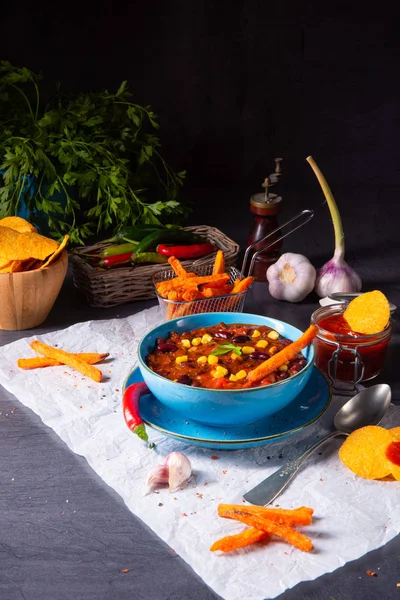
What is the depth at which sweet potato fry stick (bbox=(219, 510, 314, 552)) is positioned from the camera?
1.78 metres

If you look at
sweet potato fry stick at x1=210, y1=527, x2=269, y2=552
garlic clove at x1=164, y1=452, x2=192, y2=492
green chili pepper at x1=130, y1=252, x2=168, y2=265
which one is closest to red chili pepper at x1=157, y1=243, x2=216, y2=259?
green chili pepper at x1=130, y1=252, x2=168, y2=265

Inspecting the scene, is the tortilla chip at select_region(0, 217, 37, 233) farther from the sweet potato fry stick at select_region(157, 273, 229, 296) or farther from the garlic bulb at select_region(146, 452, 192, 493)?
the garlic bulb at select_region(146, 452, 192, 493)

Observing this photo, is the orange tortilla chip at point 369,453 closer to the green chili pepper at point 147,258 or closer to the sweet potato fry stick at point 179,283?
the sweet potato fry stick at point 179,283

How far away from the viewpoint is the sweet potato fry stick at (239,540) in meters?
1.78

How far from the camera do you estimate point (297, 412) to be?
2.20m

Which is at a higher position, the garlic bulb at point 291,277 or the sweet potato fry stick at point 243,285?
the sweet potato fry stick at point 243,285

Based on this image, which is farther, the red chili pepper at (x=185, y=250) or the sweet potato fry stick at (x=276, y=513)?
the red chili pepper at (x=185, y=250)

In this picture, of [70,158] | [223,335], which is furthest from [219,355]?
[70,158]

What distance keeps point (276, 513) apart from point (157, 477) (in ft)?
1.02

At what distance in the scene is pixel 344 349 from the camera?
2443 mm

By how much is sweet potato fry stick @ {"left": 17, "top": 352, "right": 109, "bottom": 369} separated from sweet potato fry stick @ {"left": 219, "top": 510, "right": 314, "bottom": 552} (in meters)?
0.93

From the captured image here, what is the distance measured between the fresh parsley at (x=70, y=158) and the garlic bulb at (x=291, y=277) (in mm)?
505

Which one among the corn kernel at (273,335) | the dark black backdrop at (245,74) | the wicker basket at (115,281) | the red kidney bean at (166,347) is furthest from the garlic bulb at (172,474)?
the dark black backdrop at (245,74)

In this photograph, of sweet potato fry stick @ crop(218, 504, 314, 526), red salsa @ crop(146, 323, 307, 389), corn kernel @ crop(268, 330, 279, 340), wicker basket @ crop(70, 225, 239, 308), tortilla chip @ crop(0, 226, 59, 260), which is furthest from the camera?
wicker basket @ crop(70, 225, 239, 308)
